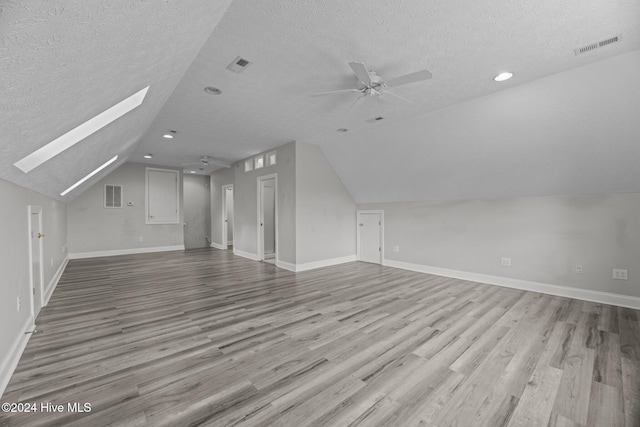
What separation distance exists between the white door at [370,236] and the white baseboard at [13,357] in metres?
5.67

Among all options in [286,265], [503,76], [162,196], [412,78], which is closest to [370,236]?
[286,265]

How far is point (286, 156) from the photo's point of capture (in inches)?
227

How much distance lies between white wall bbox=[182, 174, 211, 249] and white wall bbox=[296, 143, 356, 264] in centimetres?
607

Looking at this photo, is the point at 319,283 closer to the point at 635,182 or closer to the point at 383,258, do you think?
the point at 383,258

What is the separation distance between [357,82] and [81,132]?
9.03 feet

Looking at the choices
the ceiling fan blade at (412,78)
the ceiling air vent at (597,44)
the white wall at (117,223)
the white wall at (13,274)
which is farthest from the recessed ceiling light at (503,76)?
the white wall at (117,223)

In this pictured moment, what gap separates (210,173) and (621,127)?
1025cm

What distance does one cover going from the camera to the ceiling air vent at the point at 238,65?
8.59ft

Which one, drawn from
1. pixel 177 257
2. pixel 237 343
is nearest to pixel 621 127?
pixel 237 343

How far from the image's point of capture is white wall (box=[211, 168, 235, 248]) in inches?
355

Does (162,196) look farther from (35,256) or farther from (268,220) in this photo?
(35,256)

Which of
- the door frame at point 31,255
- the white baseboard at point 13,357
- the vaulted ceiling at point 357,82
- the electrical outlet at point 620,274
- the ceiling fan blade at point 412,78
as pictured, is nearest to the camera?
the vaulted ceiling at point 357,82

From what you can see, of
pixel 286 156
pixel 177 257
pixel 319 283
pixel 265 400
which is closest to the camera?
pixel 265 400

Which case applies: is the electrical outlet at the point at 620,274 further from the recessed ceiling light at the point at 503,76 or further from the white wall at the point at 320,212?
the white wall at the point at 320,212
